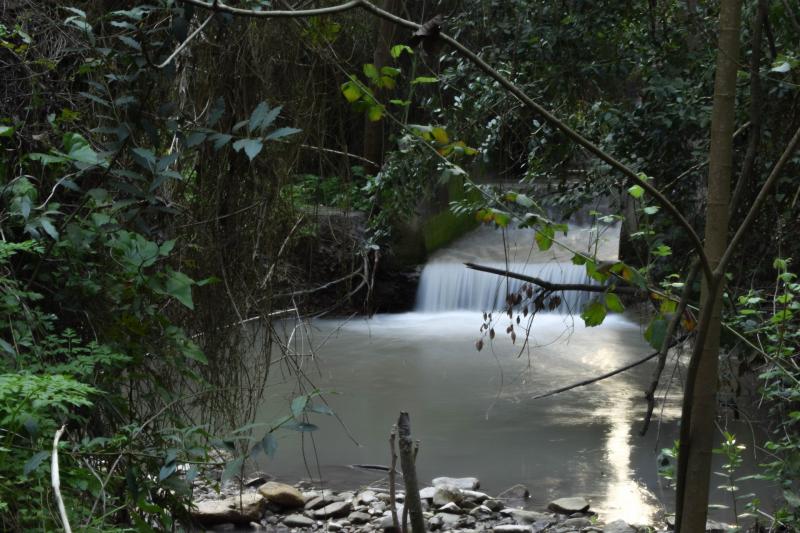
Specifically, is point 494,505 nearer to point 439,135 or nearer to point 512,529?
point 512,529

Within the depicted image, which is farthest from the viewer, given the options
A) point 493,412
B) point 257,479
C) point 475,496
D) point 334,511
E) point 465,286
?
point 465,286

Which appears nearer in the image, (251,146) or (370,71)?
(370,71)

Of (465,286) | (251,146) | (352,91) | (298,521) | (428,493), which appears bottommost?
(298,521)

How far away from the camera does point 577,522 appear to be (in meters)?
5.28

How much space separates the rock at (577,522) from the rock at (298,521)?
148 centimetres

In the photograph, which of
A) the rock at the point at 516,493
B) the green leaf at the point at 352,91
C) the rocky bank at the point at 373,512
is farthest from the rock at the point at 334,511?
the green leaf at the point at 352,91

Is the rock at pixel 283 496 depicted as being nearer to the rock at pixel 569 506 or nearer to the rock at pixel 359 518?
the rock at pixel 359 518

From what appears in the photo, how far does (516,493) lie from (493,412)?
6.16 feet

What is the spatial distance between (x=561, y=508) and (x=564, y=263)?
7247 millimetres

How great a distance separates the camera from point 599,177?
519 cm

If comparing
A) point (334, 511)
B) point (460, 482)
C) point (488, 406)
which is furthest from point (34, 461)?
point (488, 406)

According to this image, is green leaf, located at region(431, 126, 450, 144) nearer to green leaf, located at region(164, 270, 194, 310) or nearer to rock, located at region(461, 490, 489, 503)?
green leaf, located at region(164, 270, 194, 310)

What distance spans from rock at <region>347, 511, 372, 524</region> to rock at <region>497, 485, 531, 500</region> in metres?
1.01

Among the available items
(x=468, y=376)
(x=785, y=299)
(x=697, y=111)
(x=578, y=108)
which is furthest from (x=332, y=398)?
(x=785, y=299)
